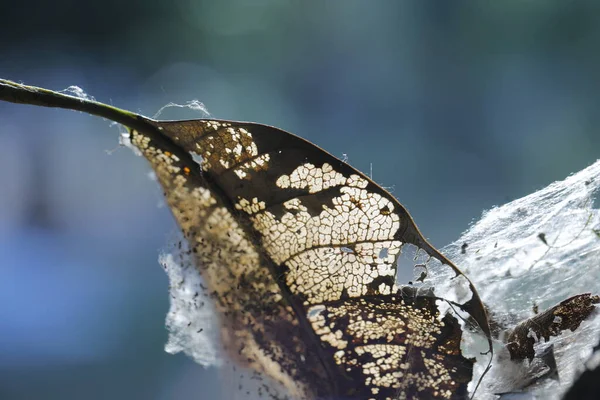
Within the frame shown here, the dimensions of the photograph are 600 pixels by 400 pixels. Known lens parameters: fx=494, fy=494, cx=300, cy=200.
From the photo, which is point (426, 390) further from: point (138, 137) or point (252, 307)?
point (138, 137)

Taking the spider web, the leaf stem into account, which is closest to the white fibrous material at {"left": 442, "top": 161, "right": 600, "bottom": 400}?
the spider web

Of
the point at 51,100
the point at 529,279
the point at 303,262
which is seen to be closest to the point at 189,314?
the point at 303,262

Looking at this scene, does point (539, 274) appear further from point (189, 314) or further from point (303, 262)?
point (189, 314)

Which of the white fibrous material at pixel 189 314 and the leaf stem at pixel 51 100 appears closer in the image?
the leaf stem at pixel 51 100

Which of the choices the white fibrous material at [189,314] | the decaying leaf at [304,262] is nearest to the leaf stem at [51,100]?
the decaying leaf at [304,262]

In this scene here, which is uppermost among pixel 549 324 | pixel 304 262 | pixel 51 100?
pixel 51 100

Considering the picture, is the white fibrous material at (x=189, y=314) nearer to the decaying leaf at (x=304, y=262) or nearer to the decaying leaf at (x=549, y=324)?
the decaying leaf at (x=304, y=262)
